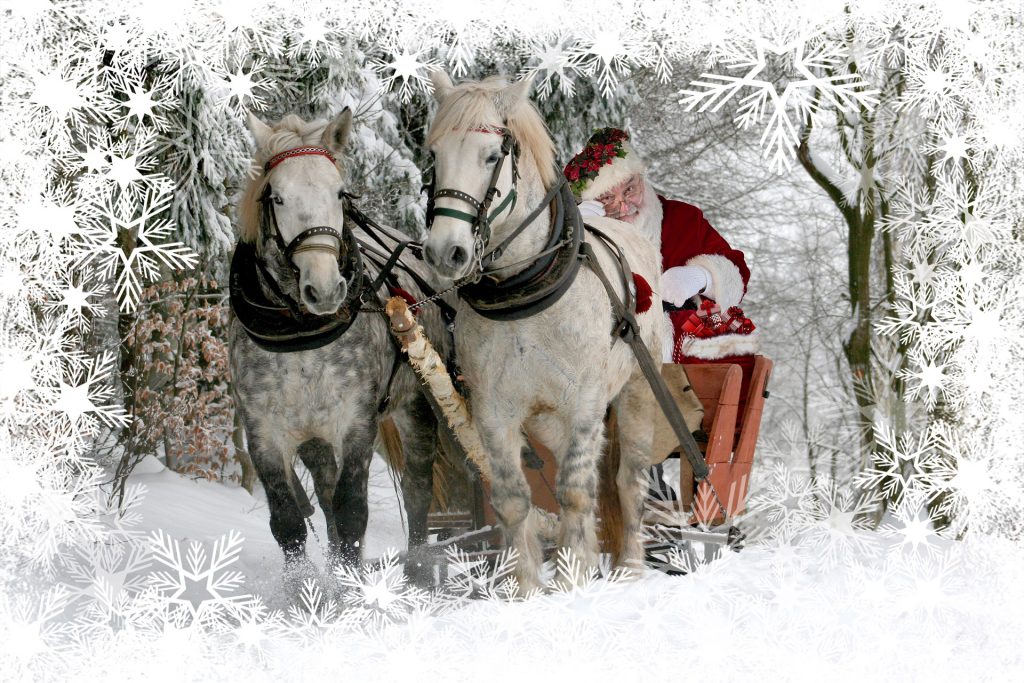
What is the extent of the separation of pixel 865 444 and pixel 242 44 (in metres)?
4.60

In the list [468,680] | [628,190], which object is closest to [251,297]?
[468,680]

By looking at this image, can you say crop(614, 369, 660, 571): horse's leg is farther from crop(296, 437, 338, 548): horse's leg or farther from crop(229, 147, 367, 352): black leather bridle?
crop(229, 147, 367, 352): black leather bridle

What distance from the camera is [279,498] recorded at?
158 inches

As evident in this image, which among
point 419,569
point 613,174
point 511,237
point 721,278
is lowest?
point 419,569

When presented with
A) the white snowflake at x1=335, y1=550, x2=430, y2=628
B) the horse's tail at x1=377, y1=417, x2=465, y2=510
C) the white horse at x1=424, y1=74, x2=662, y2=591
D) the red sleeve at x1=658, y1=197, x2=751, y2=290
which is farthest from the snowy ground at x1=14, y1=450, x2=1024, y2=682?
the red sleeve at x1=658, y1=197, x2=751, y2=290

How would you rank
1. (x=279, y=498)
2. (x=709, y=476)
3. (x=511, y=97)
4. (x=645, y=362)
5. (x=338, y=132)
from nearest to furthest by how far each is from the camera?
1. (x=511, y=97)
2. (x=338, y=132)
3. (x=279, y=498)
4. (x=645, y=362)
5. (x=709, y=476)

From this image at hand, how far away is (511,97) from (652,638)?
2.00 metres

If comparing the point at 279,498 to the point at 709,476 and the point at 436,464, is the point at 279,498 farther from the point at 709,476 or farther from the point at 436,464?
A: the point at 709,476

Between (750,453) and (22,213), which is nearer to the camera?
(22,213)

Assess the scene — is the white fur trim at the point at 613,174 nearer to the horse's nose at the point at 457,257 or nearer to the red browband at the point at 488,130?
the red browband at the point at 488,130

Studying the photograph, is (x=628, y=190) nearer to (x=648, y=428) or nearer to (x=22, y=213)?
(x=648, y=428)

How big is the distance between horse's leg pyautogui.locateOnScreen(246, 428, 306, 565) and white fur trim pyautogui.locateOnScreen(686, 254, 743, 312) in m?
2.41

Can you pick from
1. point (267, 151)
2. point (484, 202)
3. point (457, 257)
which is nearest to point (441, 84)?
point (484, 202)

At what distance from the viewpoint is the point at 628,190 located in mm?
5371
